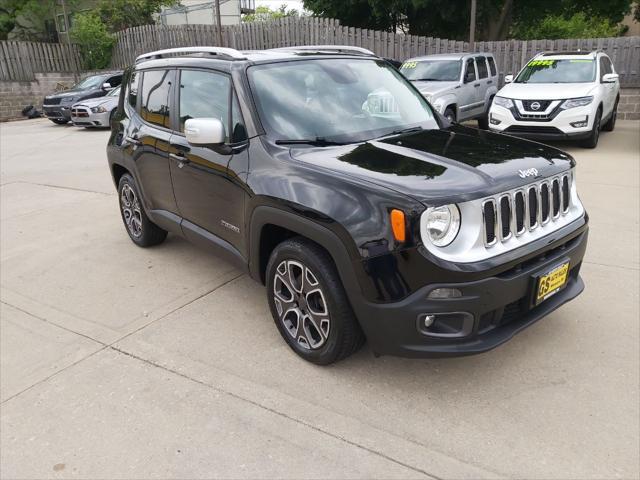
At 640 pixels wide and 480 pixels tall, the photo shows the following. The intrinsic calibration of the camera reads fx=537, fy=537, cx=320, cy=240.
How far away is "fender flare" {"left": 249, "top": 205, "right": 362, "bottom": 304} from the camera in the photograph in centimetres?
273

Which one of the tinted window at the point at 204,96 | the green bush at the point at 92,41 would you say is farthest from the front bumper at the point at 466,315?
the green bush at the point at 92,41

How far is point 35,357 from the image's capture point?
350 cm

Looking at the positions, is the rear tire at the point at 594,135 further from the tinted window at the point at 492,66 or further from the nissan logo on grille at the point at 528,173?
the nissan logo on grille at the point at 528,173

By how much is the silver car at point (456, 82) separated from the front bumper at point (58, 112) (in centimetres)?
1072

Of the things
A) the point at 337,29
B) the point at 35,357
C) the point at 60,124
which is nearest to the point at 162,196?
the point at 35,357

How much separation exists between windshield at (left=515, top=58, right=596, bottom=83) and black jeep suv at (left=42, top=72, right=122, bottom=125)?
12691mm

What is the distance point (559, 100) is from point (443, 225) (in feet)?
26.1

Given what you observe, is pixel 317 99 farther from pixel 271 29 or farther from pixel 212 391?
pixel 271 29

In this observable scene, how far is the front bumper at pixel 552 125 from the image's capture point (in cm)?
927

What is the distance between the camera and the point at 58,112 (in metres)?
17.0

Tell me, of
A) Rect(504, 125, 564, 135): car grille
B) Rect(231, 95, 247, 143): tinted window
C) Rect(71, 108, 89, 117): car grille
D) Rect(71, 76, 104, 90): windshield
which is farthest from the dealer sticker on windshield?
Rect(71, 76, 104, 90): windshield

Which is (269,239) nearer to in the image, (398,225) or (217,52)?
(398,225)

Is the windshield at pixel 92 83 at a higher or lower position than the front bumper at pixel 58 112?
higher

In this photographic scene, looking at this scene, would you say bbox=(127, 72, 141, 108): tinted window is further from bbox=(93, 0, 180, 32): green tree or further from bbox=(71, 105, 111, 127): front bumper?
bbox=(93, 0, 180, 32): green tree
